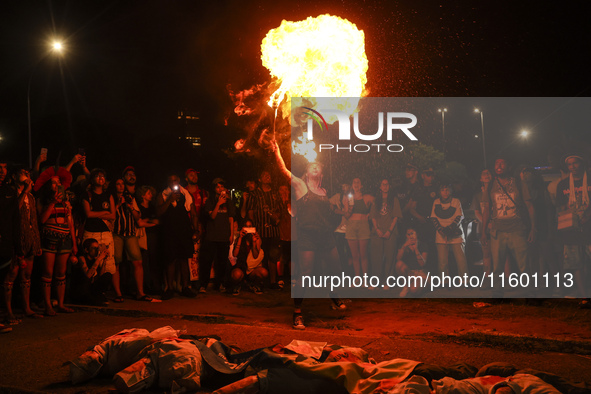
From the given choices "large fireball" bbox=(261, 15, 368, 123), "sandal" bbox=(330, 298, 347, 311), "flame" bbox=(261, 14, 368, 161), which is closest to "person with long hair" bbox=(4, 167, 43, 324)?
"sandal" bbox=(330, 298, 347, 311)

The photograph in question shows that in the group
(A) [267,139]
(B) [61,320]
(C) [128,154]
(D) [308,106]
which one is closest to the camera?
(B) [61,320]

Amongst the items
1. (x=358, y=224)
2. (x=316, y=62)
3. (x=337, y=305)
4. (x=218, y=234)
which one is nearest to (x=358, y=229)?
(x=358, y=224)

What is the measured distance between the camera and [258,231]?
9.63 metres

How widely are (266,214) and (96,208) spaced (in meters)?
3.18

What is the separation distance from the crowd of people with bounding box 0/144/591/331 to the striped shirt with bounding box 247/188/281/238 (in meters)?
0.02

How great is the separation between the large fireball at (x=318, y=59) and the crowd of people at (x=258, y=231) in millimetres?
1730

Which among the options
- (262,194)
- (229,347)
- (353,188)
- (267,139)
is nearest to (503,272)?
(353,188)

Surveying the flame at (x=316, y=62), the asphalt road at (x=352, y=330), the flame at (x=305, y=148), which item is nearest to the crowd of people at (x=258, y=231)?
the asphalt road at (x=352, y=330)

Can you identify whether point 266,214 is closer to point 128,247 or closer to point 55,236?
point 128,247

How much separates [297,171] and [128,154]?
1720cm

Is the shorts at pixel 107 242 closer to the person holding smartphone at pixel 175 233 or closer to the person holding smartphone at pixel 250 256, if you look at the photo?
the person holding smartphone at pixel 175 233

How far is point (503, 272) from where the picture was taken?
812 centimetres

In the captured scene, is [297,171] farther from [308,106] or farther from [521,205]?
[521,205]

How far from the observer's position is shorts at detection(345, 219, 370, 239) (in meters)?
8.93
